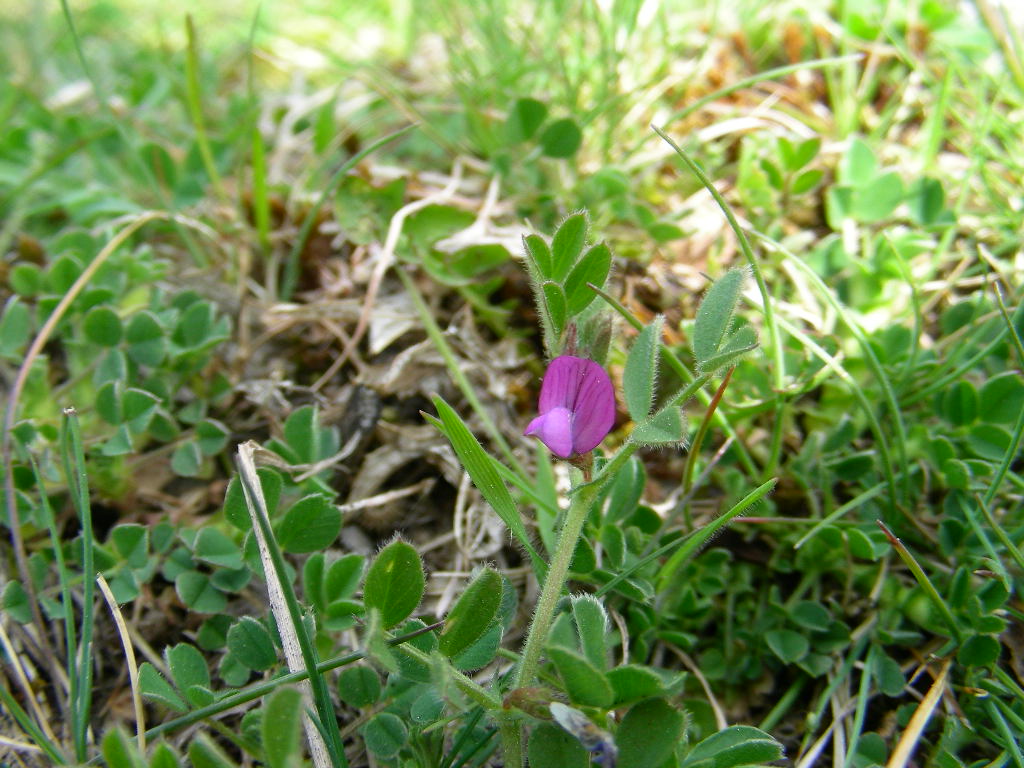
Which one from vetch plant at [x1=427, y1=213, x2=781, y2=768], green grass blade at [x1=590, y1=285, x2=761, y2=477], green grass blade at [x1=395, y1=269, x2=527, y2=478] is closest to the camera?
vetch plant at [x1=427, y1=213, x2=781, y2=768]

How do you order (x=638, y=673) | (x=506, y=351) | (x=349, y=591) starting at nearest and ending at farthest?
1. (x=638, y=673)
2. (x=349, y=591)
3. (x=506, y=351)

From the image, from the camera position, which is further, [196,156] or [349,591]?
[196,156]

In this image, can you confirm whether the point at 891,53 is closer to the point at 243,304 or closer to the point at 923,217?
the point at 923,217

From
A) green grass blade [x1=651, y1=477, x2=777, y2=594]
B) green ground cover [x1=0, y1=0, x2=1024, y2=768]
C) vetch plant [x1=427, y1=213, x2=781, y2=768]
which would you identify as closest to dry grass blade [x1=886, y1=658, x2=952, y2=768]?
green ground cover [x1=0, y1=0, x2=1024, y2=768]

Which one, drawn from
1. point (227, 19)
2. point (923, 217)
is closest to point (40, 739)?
point (923, 217)

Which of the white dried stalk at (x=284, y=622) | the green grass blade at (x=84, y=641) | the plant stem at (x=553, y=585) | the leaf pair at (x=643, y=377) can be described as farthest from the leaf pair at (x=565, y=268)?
the green grass blade at (x=84, y=641)

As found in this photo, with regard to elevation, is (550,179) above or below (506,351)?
above

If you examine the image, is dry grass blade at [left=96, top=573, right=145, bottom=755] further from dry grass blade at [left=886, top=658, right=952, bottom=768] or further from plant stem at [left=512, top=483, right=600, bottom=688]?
dry grass blade at [left=886, top=658, right=952, bottom=768]

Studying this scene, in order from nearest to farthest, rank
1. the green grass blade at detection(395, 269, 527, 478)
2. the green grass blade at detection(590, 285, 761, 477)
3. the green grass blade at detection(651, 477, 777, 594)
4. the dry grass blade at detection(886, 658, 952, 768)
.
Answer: the green grass blade at detection(651, 477, 777, 594) < the dry grass blade at detection(886, 658, 952, 768) < the green grass blade at detection(590, 285, 761, 477) < the green grass blade at detection(395, 269, 527, 478)
